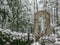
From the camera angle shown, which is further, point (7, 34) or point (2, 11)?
point (2, 11)

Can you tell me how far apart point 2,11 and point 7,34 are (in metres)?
0.78

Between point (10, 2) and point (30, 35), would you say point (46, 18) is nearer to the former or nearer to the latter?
point (30, 35)

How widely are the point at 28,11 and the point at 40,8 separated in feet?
1.20

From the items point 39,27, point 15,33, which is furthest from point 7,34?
point 39,27

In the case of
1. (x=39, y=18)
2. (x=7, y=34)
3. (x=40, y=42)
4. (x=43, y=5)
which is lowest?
(x=40, y=42)

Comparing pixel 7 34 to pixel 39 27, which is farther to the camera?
pixel 39 27

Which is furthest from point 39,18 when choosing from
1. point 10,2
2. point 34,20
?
point 10,2

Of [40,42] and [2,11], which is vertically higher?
[2,11]

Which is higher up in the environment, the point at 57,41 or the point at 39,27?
the point at 39,27

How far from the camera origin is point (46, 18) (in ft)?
17.0

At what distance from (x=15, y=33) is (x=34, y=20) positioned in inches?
26.3

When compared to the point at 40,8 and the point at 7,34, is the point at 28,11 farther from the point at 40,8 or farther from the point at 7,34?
the point at 7,34

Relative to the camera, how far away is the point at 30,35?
5055 millimetres

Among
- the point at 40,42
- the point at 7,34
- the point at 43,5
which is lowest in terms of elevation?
the point at 40,42
